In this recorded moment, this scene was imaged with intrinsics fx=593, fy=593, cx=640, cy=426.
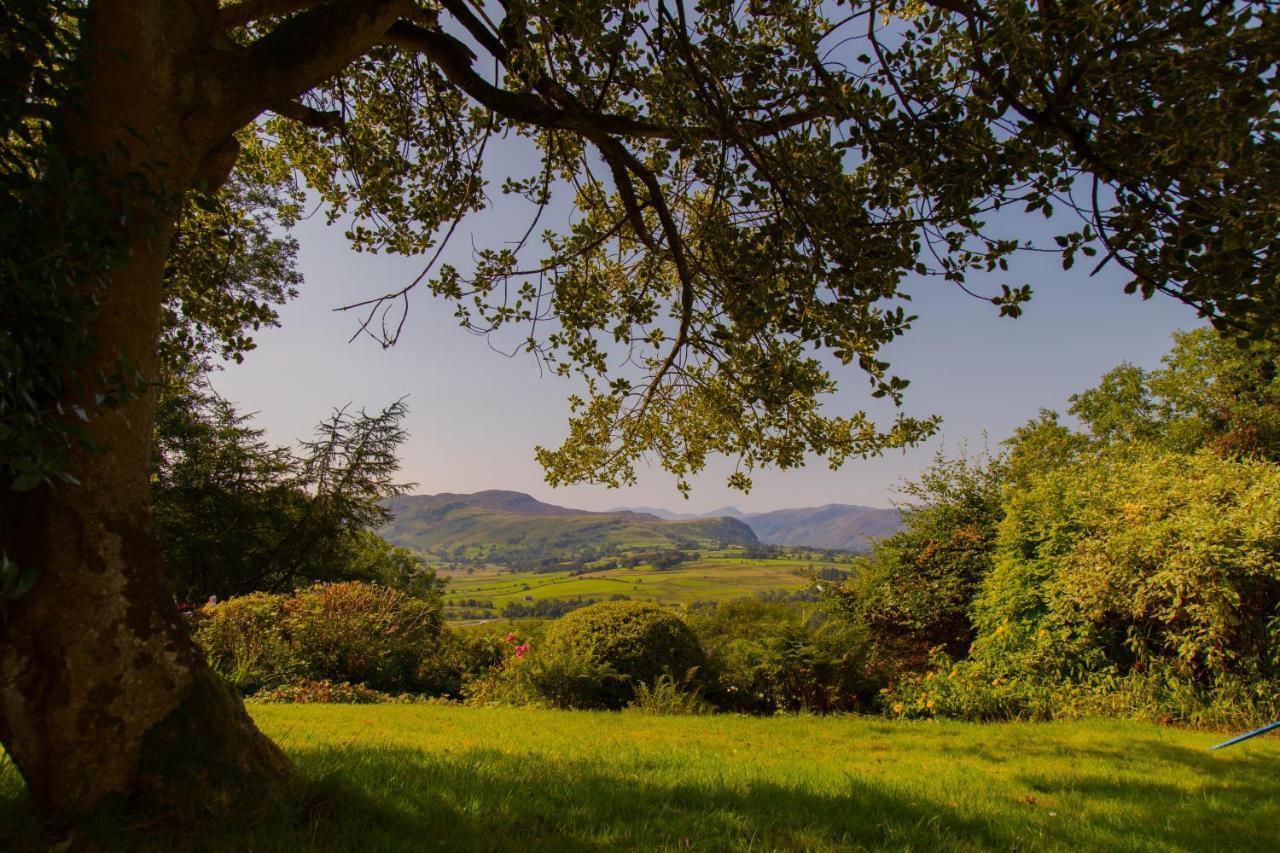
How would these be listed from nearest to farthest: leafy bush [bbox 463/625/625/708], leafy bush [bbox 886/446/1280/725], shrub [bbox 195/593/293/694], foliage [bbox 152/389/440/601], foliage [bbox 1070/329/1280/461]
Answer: leafy bush [bbox 886/446/1280/725] → leafy bush [bbox 463/625/625/708] → shrub [bbox 195/593/293/694] → foliage [bbox 152/389/440/601] → foliage [bbox 1070/329/1280/461]

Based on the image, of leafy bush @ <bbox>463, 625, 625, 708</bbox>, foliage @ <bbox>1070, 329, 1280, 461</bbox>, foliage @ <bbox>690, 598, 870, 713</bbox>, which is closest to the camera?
leafy bush @ <bbox>463, 625, 625, 708</bbox>

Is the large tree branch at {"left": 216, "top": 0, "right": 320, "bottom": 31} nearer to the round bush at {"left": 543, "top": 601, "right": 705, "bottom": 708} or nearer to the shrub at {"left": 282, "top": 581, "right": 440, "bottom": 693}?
the round bush at {"left": 543, "top": 601, "right": 705, "bottom": 708}

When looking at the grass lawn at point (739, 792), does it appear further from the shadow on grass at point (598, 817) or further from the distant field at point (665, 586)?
the distant field at point (665, 586)

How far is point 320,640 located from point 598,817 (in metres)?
10.2

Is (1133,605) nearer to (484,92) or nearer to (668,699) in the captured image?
(668,699)

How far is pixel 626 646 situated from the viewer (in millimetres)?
10852

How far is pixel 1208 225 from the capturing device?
3.12m

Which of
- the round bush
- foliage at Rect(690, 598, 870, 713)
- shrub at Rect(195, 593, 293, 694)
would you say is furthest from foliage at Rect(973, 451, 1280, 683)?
shrub at Rect(195, 593, 293, 694)

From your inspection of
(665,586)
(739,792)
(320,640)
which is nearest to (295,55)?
(739,792)

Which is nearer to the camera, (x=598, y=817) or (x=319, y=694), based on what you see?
(x=598, y=817)

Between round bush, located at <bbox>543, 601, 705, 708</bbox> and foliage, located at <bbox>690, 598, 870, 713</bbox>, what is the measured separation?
672 millimetres

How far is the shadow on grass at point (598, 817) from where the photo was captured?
2.71m

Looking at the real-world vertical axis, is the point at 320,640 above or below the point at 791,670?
above

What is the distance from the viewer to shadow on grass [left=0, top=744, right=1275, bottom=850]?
2.71 m
